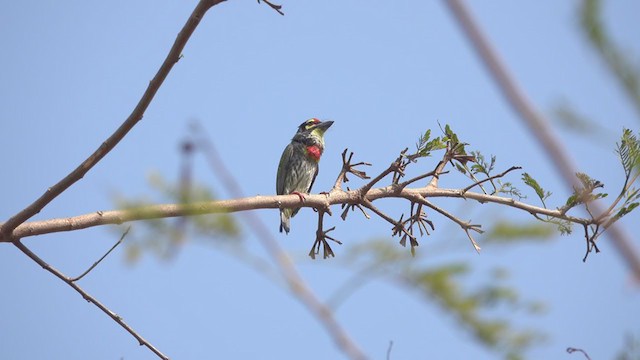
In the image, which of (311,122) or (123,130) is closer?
(123,130)

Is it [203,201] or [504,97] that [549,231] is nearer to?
[203,201]

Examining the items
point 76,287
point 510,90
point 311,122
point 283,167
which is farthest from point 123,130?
point 311,122

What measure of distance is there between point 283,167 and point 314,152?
45 cm

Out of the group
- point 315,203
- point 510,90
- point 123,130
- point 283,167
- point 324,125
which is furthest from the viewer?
point 324,125

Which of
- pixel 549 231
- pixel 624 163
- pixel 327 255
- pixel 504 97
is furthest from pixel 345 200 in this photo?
pixel 504 97

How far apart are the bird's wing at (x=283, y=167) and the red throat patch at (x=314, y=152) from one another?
0.26m

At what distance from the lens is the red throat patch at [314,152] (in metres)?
8.83

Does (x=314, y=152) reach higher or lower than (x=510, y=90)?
higher

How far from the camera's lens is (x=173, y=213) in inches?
85.5

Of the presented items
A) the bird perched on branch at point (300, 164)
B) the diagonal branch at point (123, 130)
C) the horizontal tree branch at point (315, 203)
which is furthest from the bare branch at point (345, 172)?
the bird perched on branch at point (300, 164)

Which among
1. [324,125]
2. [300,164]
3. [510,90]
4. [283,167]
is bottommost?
[510,90]

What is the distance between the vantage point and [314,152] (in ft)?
29.1

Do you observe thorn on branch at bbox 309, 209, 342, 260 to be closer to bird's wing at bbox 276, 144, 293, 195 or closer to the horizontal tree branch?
the horizontal tree branch

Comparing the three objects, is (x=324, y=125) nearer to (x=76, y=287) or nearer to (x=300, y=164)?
A: (x=300, y=164)
